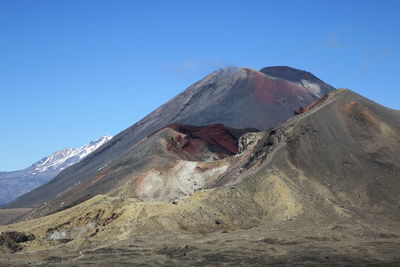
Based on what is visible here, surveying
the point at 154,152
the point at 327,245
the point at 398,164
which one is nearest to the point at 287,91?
the point at 154,152

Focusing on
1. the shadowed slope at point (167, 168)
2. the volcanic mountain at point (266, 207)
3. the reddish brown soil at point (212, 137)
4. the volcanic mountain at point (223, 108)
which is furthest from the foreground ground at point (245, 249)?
the volcanic mountain at point (223, 108)

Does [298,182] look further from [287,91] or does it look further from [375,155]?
[287,91]

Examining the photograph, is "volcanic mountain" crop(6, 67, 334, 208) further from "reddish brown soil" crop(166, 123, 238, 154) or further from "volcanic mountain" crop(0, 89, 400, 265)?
"volcanic mountain" crop(0, 89, 400, 265)

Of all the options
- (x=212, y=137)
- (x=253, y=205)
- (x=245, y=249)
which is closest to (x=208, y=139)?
(x=212, y=137)

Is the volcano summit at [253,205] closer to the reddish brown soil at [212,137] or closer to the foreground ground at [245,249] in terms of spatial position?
the foreground ground at [245,249]


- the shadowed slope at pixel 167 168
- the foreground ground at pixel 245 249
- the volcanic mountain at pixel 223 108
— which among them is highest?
the volcanic mountain at pixel 223 108

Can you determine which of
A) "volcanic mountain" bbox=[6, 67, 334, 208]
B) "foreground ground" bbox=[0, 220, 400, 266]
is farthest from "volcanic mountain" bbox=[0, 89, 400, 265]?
"volcanic mountain" bbox=[6, 67, 334, 208]

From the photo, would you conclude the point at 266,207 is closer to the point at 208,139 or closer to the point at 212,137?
the point at 208,139
